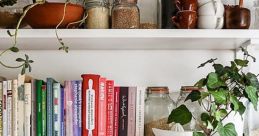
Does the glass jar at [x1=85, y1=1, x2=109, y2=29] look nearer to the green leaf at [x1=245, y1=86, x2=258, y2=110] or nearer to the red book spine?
the red book spine

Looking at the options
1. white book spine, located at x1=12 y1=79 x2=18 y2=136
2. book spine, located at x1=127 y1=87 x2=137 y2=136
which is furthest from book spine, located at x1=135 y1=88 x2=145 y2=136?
white book spine, located at x1=12 y1=79 x2=18 y2=136

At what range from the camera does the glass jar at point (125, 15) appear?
1.16m

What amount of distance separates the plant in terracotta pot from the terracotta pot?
438mm

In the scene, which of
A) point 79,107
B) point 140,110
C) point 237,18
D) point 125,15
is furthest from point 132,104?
point 237,18

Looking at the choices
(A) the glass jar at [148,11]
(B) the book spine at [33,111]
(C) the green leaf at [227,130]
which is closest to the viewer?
(C) the green leaf at [227,130]

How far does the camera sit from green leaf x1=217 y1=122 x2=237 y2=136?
104 centimetres

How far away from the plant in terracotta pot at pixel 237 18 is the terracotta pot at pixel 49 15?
0.44 meters

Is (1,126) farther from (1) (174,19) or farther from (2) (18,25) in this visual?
(1) (174,19)

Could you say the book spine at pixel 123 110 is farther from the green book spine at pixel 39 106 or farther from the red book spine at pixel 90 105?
the green book spine at pixel 39 106

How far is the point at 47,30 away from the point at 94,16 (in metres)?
0.14

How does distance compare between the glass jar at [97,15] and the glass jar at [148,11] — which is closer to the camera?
the glass jar at [97,15]

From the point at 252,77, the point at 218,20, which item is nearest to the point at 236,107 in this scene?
the point at 252,77

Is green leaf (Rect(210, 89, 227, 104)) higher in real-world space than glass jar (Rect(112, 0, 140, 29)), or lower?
lower

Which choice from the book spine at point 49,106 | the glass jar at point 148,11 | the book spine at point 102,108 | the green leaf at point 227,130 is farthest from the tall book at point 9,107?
the green leaf at point 227,130
